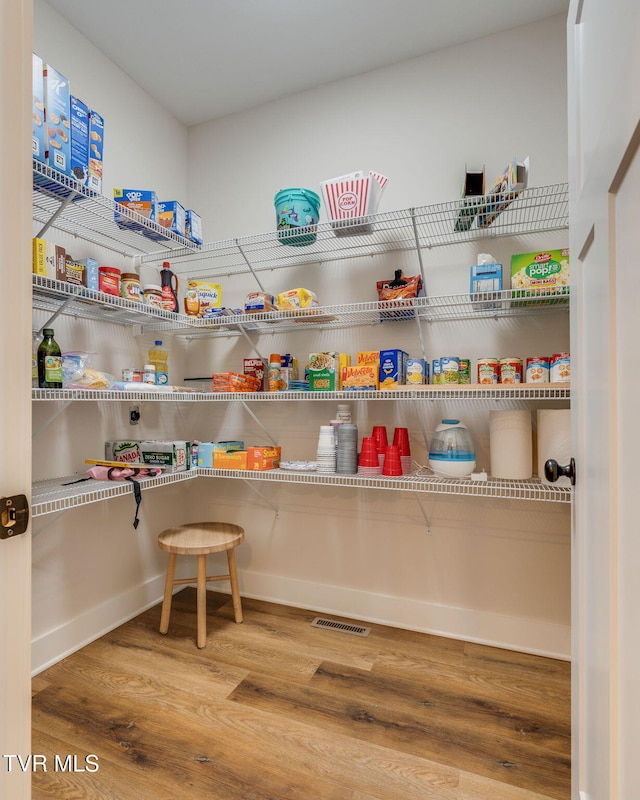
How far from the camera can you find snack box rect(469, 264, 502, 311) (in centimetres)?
173

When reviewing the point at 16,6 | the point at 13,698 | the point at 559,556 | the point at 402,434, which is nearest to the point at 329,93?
the point at 402,434

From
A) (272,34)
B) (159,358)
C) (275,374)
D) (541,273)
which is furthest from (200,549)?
(272,34)

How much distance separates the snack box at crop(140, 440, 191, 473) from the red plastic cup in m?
0.92

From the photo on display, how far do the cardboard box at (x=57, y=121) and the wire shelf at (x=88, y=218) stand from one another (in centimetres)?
6

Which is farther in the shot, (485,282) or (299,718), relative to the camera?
(485,282)

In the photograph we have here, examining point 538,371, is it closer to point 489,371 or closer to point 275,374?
point 489,371

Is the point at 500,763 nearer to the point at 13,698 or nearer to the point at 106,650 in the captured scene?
the point at 13,698

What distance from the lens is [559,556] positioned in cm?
187

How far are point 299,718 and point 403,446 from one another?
1.08m

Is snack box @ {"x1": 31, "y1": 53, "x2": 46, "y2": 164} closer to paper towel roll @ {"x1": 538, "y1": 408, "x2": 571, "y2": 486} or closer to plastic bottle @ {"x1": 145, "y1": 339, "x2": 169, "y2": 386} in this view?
plastic bottle @ {"x1": 145, "y1": 339, "x2": 169, "y2": 386}

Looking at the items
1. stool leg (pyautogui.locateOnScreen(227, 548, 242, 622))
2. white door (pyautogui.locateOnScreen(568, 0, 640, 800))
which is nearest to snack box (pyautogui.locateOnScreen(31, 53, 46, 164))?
white door (pyautogui.locateOnScreen(568, 0, 640, 800))

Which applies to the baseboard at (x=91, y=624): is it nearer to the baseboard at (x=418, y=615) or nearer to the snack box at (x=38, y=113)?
the baseboard at (x=418, y=615)

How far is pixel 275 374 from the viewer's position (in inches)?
85.3

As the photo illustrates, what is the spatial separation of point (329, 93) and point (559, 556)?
8.00 ft
